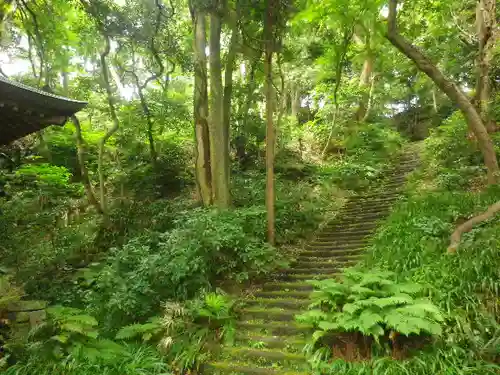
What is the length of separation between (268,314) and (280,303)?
354 millimetres

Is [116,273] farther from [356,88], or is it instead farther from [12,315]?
[356,88]

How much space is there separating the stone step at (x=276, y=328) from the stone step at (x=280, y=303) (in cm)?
46

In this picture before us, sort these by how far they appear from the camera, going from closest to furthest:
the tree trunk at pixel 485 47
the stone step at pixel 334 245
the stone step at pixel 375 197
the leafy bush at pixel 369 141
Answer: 1. the tree trunk at pixel 485 47
2. the stone step at pixel 334 245
3. the stone step at pixel 375 197
4. the leafy bush at pixel 369 141

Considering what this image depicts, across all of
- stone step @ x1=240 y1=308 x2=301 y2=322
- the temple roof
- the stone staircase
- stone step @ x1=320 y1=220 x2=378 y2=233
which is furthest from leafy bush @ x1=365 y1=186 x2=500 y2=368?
the temple roof

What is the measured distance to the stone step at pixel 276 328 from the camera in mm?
6086

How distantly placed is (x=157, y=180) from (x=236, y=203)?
410 centimetres

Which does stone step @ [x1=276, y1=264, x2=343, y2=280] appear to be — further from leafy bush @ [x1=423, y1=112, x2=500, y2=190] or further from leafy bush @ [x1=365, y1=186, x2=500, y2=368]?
leafy bush @ [x1=423, y1=112, x2=500, y2=190]

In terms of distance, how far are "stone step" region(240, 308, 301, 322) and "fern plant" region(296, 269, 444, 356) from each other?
2.87ft

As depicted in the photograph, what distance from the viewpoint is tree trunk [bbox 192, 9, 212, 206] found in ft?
33.5

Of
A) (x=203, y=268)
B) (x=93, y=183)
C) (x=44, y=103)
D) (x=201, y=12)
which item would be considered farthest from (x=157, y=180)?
(x=44, y=103)

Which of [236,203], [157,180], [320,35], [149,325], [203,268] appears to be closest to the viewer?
[149,325]

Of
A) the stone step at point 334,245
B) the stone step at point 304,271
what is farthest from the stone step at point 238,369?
the stone step at point 334,245

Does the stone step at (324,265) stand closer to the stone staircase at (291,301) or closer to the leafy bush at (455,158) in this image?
the stone staircase at (291,301)

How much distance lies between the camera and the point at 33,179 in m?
10.1
